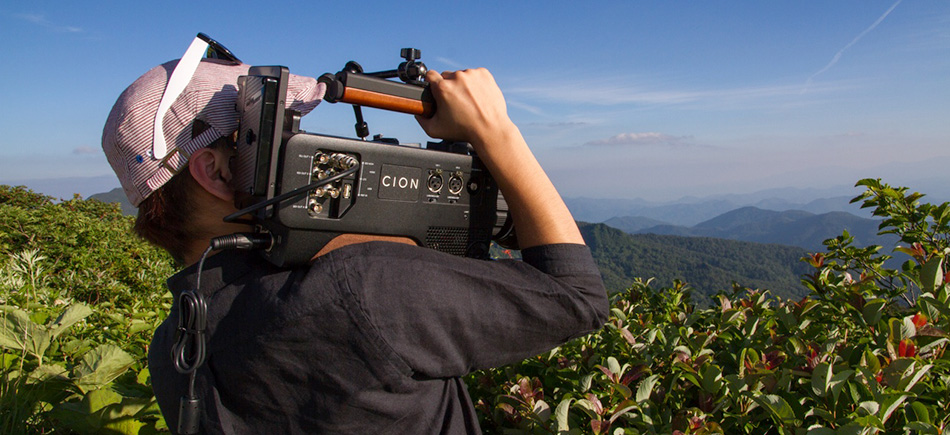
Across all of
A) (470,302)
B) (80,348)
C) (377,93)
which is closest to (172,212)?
(377,93)

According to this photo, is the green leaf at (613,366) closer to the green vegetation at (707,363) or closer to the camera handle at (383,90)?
the green vegetation at (707,363)

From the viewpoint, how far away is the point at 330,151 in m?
1.45

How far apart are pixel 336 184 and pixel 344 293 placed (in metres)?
0.33

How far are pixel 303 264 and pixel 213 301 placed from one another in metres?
0.23

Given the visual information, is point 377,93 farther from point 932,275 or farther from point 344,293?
point 932,275

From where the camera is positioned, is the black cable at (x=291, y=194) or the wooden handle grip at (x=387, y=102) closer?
the black cable at (x=291, y=194)

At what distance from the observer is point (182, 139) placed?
1.51 meters

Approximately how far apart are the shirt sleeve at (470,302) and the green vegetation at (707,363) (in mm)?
524

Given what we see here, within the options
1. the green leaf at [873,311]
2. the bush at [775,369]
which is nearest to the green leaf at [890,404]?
the bush at [775,369]

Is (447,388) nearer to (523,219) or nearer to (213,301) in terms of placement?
(523,219)

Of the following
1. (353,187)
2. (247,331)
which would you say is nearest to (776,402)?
(353,187)

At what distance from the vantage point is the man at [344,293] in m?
1.31

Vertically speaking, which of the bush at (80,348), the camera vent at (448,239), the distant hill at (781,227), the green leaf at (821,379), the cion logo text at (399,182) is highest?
the cion logo text at (399,182)

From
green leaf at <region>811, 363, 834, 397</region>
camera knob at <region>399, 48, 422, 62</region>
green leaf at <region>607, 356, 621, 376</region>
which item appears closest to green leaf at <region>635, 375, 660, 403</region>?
green leaf at <region>607, 356, 621, 376</region>
